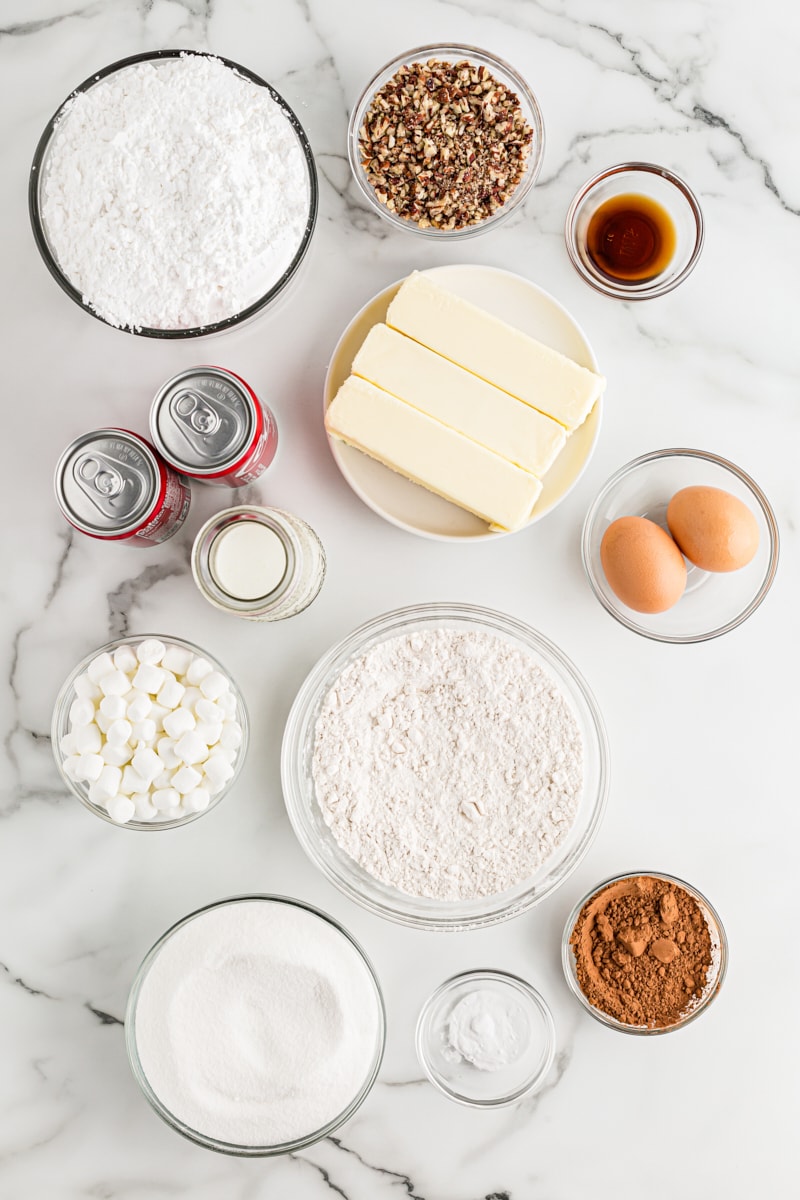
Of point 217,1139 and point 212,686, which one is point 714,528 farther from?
point 217,1139

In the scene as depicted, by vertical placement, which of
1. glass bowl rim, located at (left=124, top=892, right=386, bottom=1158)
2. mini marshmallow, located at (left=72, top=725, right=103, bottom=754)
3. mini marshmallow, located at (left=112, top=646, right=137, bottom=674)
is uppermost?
mini marshmallow, located at (left=112, top=646, right=137, bottom=674)

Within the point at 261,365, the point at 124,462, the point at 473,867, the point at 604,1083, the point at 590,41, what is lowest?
the point at 604,1083

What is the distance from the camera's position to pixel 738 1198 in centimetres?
141

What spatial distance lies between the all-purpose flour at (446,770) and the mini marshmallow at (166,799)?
0.23m

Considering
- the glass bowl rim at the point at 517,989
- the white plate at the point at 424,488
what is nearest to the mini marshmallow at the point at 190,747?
the white plate at the point at 424,488

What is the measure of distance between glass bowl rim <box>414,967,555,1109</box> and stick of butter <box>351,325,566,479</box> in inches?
34.1

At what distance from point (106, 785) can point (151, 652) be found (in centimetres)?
22

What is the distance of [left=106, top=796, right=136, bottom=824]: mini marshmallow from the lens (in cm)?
124

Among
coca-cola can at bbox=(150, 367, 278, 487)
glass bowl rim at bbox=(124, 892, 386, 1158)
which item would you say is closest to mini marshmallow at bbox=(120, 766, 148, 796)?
glass bowl rim at bbox=(124, 892, 386, 1158)

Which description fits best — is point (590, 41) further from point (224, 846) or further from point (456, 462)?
point (224, 846)

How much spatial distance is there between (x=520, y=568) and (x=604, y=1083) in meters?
0.93

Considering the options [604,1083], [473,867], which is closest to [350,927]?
[473,867]

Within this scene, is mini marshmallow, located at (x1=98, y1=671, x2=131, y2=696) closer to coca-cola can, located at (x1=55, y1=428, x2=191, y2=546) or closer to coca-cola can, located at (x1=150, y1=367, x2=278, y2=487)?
coca-cola can, located at (x1=55, y1=428, x2=191, y2=546)

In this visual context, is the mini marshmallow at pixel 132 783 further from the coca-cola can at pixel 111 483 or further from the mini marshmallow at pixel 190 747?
the coca-cola can at pixel 111 483
